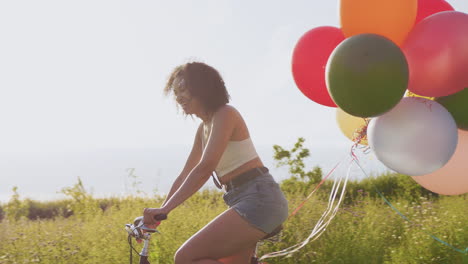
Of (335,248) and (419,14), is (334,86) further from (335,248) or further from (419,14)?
(335,248)

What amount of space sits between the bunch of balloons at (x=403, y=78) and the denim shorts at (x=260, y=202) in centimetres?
63

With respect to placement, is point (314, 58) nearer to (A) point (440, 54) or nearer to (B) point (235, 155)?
(A) point (440, 54)

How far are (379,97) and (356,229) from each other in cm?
294

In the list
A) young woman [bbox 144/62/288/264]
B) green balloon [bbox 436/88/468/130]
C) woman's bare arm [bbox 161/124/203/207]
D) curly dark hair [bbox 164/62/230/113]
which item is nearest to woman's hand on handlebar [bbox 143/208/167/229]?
young woman [bbox 144/62/288/264]

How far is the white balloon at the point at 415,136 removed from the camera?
2.86 metres

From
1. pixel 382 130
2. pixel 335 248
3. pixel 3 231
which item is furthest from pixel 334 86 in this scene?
pixel 3 231

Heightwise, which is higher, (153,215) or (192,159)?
(192,159)

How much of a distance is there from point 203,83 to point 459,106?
1543mm

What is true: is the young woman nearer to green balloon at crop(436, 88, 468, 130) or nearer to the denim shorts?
the denim shorts

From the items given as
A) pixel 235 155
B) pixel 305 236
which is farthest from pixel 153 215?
pixel 305 236

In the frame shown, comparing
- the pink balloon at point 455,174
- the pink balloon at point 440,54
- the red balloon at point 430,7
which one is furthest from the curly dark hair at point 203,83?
the pink balloon at point 455,174

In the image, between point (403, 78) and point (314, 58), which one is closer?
point (403, 78)

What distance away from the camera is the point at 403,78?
8.77 ft

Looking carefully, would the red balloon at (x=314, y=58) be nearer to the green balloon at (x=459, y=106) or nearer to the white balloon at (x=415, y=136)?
the white balloon at (x=415, y=136)
